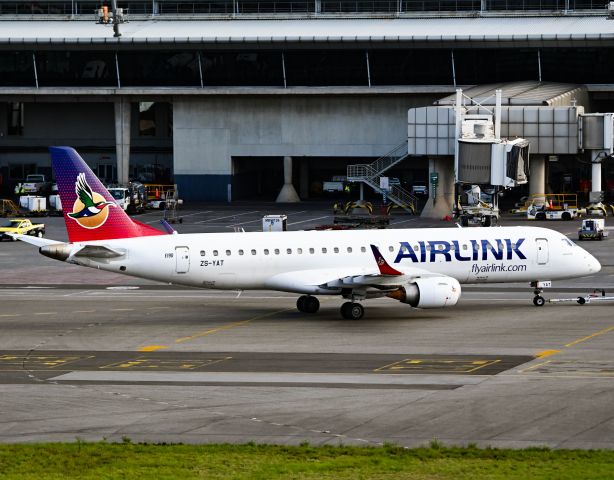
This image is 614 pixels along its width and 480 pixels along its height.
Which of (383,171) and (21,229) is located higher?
(383,171)

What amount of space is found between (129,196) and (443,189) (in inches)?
1216

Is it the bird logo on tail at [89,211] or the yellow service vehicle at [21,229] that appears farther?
the yellow service vehicle at [21,229]

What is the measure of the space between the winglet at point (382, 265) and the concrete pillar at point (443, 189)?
5473 cm

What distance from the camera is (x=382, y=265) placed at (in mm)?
55344

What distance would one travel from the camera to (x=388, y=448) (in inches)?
1304

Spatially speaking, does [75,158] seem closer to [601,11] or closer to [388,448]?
[388,448]

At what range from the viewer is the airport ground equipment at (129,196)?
119812mm

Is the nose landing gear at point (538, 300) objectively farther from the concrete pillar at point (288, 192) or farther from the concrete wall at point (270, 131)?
the concrete pillar at point (288, 192)

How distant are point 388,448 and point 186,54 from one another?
3867 inches

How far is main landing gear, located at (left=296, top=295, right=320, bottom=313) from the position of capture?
59.9 meters

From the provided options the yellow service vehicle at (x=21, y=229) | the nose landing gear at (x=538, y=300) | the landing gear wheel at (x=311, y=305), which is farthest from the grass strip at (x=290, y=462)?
the yellow service vehicle at (x=21, y=229)

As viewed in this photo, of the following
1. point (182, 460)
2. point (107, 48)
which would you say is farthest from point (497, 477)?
point (107, 48)

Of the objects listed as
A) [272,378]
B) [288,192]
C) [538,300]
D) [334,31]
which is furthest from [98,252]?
[288,192]

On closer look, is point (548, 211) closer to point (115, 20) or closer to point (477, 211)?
point (477, 211)
